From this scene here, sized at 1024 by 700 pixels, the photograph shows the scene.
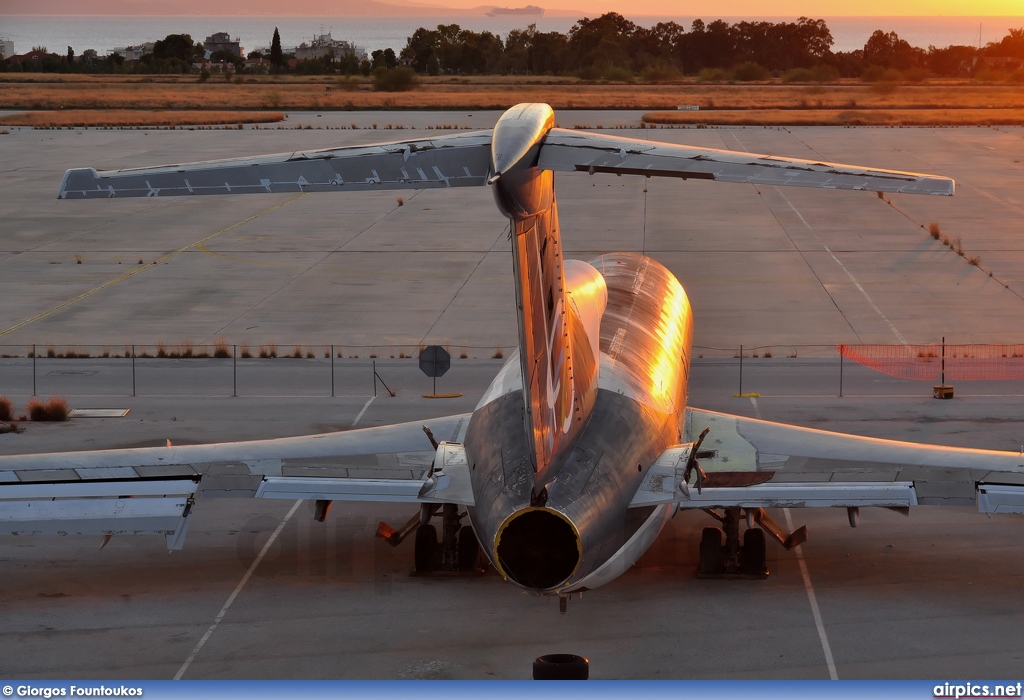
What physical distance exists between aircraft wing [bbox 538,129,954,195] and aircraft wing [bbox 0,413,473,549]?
583cm

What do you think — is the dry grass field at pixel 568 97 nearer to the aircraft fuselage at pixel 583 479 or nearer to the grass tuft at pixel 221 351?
the grass tuft at pixel 221 351

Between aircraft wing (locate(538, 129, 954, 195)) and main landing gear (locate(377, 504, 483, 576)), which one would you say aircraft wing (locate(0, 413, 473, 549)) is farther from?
aircraft wing (locate(538, 129, 954, 195))

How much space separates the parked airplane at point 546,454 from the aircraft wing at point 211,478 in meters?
0.03

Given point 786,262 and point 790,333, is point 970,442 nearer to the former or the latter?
point 790,333

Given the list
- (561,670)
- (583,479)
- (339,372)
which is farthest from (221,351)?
(561,670)

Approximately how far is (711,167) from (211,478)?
984cm

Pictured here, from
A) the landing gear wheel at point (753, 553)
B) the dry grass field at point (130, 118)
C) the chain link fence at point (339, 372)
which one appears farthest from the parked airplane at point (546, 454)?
the dry grass field at point (130, 118)

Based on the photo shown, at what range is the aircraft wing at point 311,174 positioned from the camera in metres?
11.8

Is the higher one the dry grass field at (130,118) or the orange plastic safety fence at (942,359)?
the dry grass field at (130,118)

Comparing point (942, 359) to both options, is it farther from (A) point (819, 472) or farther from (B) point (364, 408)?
(A) point (819, 472)

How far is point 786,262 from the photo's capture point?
49.2m

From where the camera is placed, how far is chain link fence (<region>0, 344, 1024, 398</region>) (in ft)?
105

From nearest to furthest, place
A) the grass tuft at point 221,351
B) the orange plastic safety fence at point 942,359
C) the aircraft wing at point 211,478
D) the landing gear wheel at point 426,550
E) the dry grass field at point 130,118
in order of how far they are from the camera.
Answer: the aircraft wing at point 211,478 → the landing gear wheel at point 426,550 → the orange plastic safety fence at point 942,359 → the grass tuft at point 221,351 → the dry grass field at point 130,118

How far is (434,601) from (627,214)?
4412 centimetres
